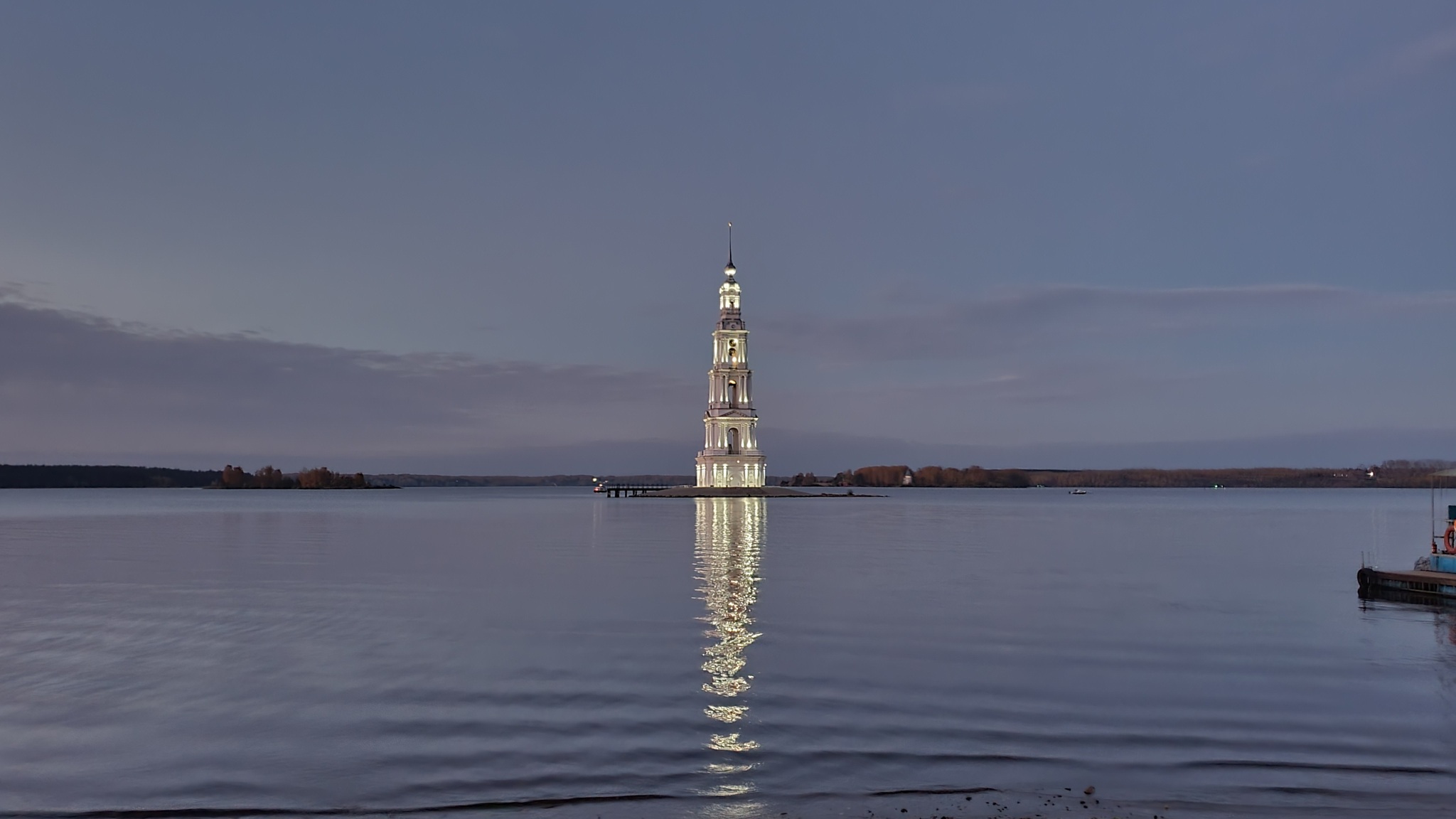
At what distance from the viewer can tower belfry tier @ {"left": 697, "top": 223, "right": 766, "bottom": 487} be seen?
159250mm

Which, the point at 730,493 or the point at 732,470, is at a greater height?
the point at 732,470

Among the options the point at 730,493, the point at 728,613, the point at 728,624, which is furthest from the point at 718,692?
the point at 730,493

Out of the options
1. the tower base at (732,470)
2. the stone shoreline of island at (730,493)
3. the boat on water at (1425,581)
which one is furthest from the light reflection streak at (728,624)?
the tower base at (732,470)

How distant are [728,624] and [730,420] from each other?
5246 inches

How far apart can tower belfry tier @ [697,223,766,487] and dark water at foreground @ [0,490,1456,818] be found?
117 meters

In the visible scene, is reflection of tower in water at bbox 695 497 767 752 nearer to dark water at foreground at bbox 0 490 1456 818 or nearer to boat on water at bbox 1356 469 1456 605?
dark water at foreground at bbox 0 490 1456 818

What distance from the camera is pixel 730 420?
15850 cm

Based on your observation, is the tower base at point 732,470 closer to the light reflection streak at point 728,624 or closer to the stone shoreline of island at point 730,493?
the stone shoreline of island at point 730,493

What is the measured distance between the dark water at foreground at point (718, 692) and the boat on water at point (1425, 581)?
988mm

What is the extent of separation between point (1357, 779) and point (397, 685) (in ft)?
46.3

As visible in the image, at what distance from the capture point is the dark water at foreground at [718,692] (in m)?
11.9

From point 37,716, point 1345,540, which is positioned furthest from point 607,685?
point 1345,540

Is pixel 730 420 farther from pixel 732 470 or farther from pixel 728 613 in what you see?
pixel 728 613

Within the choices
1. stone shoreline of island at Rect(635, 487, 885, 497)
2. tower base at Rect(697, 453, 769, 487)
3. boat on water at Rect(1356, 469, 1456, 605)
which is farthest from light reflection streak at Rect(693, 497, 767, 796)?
tower base at Rect(697, 453, 769, 487)
